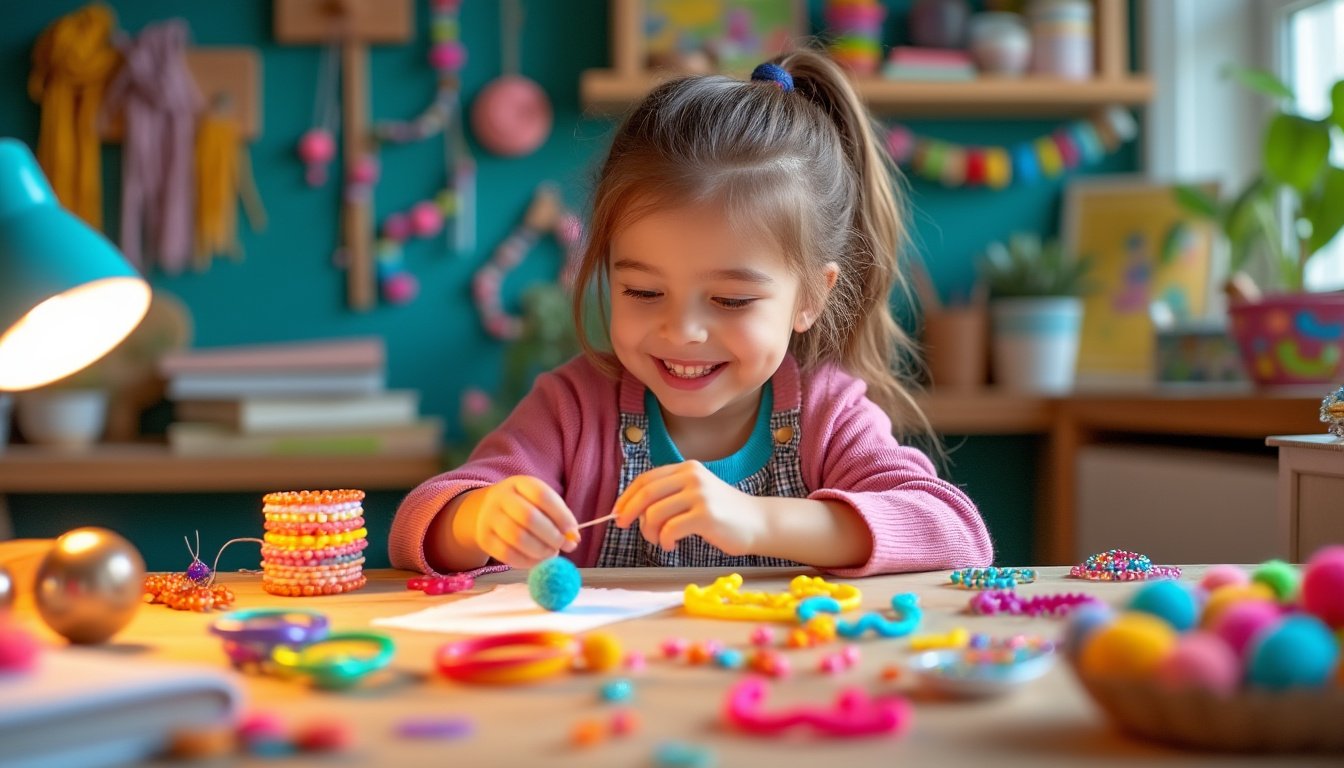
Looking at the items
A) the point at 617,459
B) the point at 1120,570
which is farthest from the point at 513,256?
the point at 1120,570

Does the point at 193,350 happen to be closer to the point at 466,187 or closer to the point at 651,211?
the point at 466,187

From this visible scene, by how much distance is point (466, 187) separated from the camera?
2652mm

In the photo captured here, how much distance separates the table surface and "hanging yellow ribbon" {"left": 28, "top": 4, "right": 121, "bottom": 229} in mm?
1933

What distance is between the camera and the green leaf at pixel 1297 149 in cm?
200

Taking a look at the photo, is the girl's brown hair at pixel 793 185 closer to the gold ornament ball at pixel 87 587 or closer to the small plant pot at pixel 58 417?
the gold ornament ball at pixel 87 587

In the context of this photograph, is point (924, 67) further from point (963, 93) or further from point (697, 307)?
point (697, 307)

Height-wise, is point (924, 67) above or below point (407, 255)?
above

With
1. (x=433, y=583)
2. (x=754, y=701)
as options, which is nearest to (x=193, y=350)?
Answer: (x=433, y=583)

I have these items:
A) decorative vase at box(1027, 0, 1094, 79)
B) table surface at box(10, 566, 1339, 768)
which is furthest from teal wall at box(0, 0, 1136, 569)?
table surface at box(10, 566, 1339, 768)

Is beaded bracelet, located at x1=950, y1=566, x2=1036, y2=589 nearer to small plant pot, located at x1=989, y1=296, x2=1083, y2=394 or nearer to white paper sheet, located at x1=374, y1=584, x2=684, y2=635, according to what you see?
white paper sheet, located at x1=374, y1=584, x2=684, y2=635

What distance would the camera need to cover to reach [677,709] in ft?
1.99

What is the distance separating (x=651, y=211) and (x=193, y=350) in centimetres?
171

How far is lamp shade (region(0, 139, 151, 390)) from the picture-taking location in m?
0.71

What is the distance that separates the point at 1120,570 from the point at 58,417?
2.04m
